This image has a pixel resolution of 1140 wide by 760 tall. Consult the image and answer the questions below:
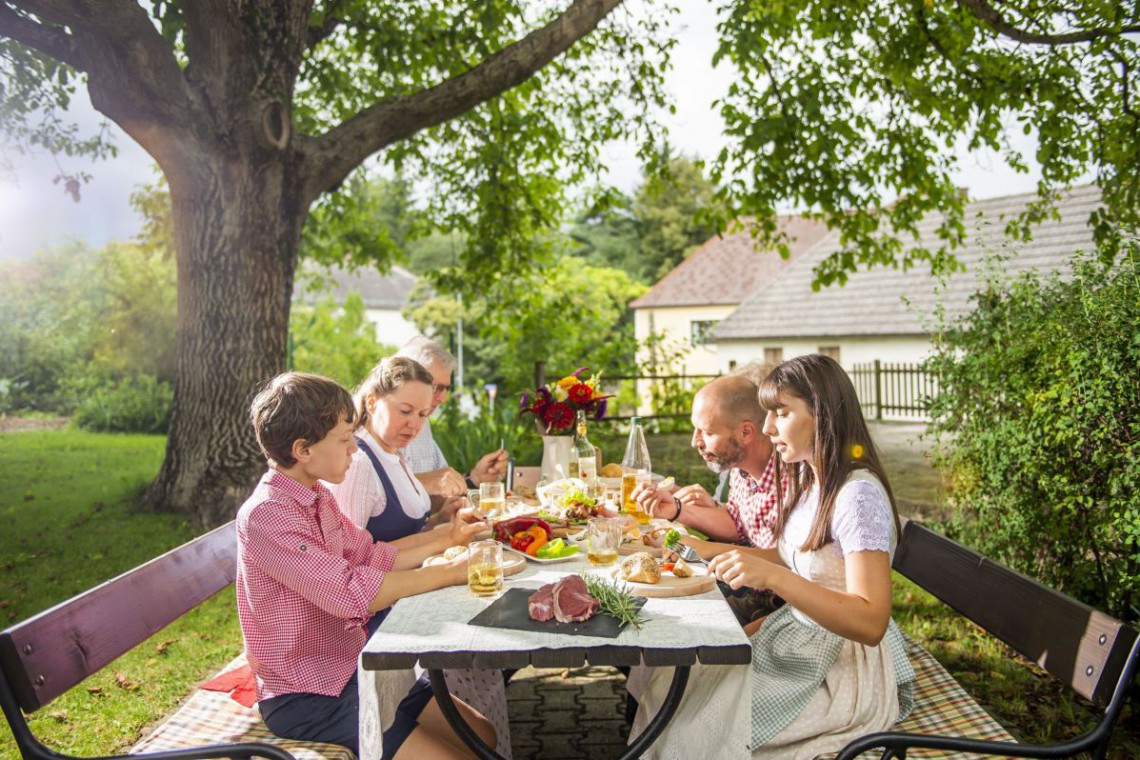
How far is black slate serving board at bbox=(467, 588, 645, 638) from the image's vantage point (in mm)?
2227

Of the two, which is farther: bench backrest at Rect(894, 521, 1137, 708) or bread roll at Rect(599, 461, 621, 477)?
bread roll at Rect(599, 461, 621, 477)

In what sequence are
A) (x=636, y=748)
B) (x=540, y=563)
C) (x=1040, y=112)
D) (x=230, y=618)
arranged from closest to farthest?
(x=636, y=748)
(x=540, y=563)
(x=230, y=618)
(x=1040, y=112)

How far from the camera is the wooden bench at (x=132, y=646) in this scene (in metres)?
2.20

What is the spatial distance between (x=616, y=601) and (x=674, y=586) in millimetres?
266

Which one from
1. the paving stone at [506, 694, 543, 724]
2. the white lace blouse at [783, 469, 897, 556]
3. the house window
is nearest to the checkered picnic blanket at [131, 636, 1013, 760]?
the white lace blouse at [783, 469, 897, 556]

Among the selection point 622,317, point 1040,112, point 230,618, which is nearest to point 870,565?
point 230,618

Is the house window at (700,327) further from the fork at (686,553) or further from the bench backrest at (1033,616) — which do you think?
the fork at (686,553)

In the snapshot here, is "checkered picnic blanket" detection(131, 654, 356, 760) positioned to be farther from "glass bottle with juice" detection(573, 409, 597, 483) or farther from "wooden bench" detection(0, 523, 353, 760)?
"glass bottle with juice" detection(573, 409, 597, 483)

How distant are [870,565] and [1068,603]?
550mm

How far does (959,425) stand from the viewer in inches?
221

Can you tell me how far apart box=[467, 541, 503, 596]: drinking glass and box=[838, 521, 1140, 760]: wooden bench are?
1013 mm

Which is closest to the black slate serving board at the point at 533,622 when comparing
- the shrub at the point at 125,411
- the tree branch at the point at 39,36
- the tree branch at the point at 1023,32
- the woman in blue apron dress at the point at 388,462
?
the woman in blue apron dress at the point at 388,462

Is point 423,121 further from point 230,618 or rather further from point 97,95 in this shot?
point 230,618

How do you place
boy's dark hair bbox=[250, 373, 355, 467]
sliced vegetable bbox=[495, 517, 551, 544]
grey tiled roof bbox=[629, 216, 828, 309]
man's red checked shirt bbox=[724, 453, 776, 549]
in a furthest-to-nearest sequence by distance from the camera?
1. grey tiled roof bbox=[629, 216, 828, 309]
2. man's red checked shirt bbox=[724, 453, 776, 549]
3. sliced vegetable bbox=[495, 517, 551, 544]
4. boy's dark hair bbox=[250, 373, 355, 467]
